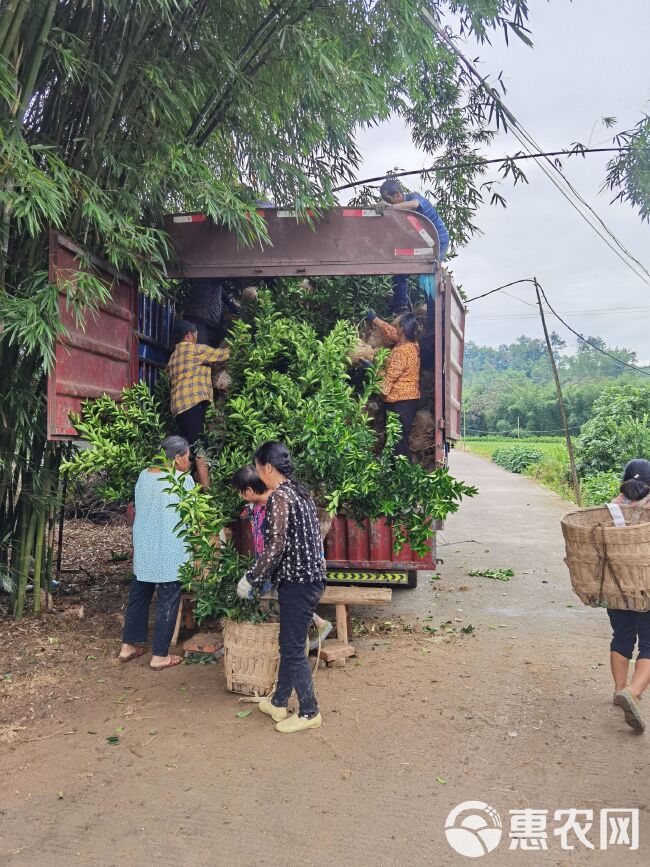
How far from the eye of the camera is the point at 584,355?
224ft

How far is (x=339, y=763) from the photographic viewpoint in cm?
318

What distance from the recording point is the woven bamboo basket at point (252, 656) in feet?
12.7

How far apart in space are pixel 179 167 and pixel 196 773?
3.38 meters

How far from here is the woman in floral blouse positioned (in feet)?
11.3

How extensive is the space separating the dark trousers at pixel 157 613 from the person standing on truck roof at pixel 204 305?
88.5 inches

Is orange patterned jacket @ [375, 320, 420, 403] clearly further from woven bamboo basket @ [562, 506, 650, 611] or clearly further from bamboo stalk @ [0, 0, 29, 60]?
bamboo stalk @ [0, 0, 29, 60]

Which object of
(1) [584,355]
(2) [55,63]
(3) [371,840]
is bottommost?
(3) [371,840]

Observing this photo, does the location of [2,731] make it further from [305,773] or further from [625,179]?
[625,179]

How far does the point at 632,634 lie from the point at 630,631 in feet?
0.07

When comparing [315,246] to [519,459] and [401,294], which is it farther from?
[519,459]

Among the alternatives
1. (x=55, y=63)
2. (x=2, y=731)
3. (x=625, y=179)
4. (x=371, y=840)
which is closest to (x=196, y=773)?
(x=371, y=840)

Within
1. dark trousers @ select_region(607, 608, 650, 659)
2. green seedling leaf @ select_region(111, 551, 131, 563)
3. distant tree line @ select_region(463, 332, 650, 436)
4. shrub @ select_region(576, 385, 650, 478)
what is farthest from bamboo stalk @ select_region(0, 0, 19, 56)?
distant tree line @ select_region(463, 332, 650, 436)

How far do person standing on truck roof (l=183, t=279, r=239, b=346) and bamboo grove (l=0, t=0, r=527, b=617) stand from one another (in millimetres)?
749

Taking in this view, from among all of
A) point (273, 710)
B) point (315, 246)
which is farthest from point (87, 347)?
point (273, 710)
